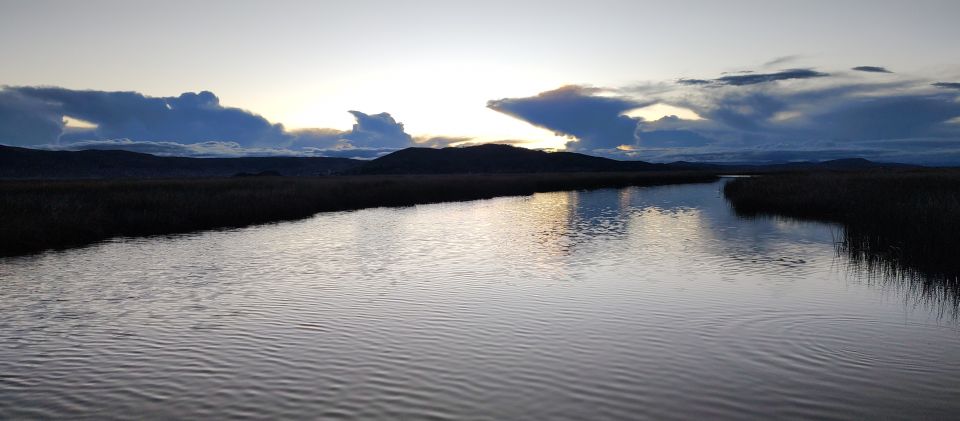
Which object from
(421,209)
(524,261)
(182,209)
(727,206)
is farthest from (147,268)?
(727,206)

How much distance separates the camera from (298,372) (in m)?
9.05

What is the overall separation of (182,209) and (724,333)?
94.5 ft

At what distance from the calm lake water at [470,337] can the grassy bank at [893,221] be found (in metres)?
1.31

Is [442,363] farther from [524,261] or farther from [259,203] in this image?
[259,203]

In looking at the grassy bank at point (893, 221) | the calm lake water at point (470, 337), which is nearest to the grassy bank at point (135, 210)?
the calm lake water at point (470, 337)

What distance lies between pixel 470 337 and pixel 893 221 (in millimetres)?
20138

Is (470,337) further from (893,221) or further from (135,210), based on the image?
(135,210)

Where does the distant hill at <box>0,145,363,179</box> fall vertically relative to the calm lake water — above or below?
above

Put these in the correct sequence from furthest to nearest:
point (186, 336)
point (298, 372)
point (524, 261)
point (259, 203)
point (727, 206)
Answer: point (727, 206) < point (259, 203) < point (524, 261) < point (186, 336) < point (298, 372)

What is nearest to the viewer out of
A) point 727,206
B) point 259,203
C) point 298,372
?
point 298,372

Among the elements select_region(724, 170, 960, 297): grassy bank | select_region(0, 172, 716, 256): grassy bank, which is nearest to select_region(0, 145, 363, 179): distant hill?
select_region(0, 172, 716, 256): grassy bank

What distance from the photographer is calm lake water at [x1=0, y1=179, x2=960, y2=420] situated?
7.84 metres

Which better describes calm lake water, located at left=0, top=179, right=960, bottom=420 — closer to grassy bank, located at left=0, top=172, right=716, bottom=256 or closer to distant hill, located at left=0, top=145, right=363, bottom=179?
grassy bank, located at left=0, top=172, right=716, bottom=256

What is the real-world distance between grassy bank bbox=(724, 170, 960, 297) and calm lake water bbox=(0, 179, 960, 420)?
131 centimetres
